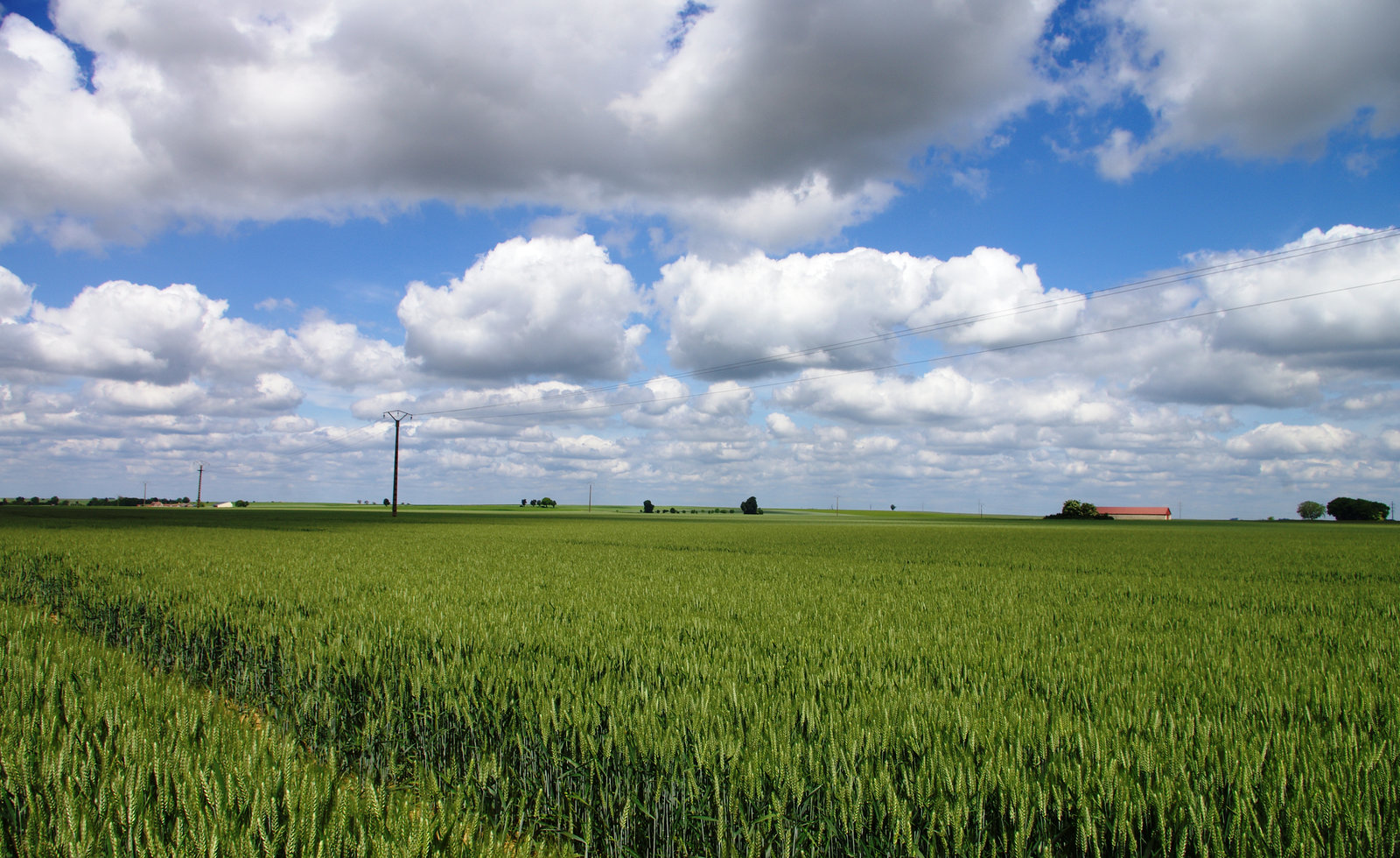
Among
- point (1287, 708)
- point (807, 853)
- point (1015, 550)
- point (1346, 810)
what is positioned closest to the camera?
point (1346, 810)

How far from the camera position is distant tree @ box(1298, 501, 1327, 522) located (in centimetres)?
13662

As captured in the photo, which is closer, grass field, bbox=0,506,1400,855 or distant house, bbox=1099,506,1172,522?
grass field, bbox=0,506,1400,855

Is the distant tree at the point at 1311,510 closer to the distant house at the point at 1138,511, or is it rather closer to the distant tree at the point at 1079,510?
the distant house at the point at 1138,511

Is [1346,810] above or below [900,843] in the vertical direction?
above

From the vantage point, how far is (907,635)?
7.49 meters

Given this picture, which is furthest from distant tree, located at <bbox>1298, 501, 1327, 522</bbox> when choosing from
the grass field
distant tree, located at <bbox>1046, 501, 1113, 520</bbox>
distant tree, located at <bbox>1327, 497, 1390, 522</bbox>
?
the grass field

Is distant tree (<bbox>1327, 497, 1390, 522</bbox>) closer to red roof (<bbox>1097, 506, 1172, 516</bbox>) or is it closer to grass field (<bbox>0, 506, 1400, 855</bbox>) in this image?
red roof (<bbox>1097, 506, 1172, 516</bbox>)

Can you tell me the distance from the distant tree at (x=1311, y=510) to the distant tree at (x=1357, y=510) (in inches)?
567

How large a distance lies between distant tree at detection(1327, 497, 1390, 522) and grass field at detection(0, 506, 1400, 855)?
478 feet

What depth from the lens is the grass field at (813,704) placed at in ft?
10.4

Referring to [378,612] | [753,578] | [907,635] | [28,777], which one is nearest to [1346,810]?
[907,635]

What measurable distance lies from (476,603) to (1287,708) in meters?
8.89

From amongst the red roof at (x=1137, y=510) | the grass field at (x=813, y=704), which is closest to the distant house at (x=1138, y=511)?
the red roof at (x=1137, y=510)

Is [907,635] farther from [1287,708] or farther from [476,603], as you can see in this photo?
[476,603]
